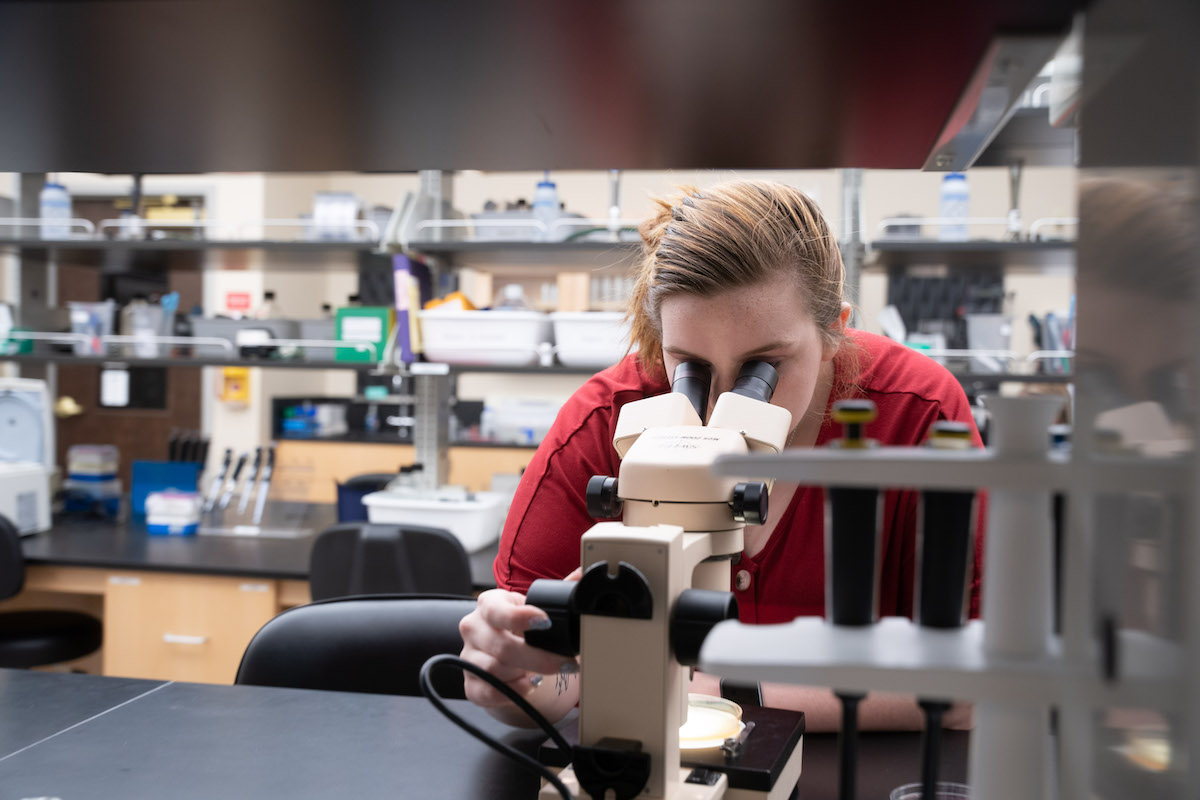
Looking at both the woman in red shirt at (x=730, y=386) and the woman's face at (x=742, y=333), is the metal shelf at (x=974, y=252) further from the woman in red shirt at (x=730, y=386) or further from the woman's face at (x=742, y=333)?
the woman's face at (x=742, y=333)

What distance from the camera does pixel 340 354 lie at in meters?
2.84

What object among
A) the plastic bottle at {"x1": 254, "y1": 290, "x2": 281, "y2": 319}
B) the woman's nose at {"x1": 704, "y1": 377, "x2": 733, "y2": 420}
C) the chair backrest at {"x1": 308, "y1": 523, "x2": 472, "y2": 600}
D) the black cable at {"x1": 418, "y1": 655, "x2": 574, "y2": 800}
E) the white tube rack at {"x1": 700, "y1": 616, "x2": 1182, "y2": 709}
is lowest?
the chair backrest at {"x1": 308, "y1": 523, "x2": 472, "y2": 600}

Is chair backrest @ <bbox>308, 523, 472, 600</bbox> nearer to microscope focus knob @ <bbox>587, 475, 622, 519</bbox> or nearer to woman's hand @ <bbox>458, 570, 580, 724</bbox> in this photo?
woman's hand @ <bbox>458, 570, 580, 724</bbox>

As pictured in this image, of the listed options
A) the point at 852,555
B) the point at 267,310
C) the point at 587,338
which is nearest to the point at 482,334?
the point at 587,338

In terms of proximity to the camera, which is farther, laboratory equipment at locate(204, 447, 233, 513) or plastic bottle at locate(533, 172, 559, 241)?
laboratory equipment at locate(204, 447, 233, 513)

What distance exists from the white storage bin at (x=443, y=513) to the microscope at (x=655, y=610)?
6.23 ft

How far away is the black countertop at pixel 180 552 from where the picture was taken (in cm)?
238

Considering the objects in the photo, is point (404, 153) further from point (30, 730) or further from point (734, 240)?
point (30, 730)

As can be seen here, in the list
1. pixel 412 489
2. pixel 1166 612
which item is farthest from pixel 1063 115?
pixel 412 489

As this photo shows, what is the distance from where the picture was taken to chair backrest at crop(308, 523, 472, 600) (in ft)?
7.05

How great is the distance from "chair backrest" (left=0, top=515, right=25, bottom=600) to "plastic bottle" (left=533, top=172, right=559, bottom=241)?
1710 millimetres

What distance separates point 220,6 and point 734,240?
2.02ft

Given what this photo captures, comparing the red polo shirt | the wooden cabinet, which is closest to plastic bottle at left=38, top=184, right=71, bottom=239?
the wooden cabinet

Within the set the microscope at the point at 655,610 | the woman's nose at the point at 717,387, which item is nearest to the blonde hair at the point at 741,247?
the woman's nose at the point at 717,387
